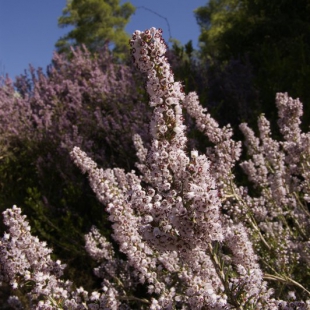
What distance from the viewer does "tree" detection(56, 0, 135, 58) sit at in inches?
867

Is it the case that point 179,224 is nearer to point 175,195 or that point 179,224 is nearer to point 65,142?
point 175,195

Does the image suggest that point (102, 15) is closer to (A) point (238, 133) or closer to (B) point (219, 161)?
(A) point (238, 133)

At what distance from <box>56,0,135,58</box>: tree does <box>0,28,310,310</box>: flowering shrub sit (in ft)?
61.9

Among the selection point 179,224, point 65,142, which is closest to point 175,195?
point 179,224

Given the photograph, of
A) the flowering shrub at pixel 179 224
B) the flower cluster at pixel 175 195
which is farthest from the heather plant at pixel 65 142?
the flower cluster at pixel 175 195

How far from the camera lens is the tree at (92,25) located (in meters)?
22.0

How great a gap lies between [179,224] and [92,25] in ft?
72.1

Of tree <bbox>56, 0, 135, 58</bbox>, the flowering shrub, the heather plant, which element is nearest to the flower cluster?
the flowering shrub

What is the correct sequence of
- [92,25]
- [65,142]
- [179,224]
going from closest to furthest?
[179,224] → [65,142] → [92,25]

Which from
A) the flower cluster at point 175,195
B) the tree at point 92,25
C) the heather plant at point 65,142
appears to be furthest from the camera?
the tree at point 92,25

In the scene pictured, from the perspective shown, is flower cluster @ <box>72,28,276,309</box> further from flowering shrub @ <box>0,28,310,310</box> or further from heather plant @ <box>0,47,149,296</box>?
heather plant @ <box>0,47,149,296</box>

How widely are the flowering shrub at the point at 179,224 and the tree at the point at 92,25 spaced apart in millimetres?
18859

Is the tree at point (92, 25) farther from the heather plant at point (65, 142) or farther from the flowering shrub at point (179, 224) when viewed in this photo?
the flowering shrub at point (179, 224)

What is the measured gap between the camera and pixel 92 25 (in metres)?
22.4
